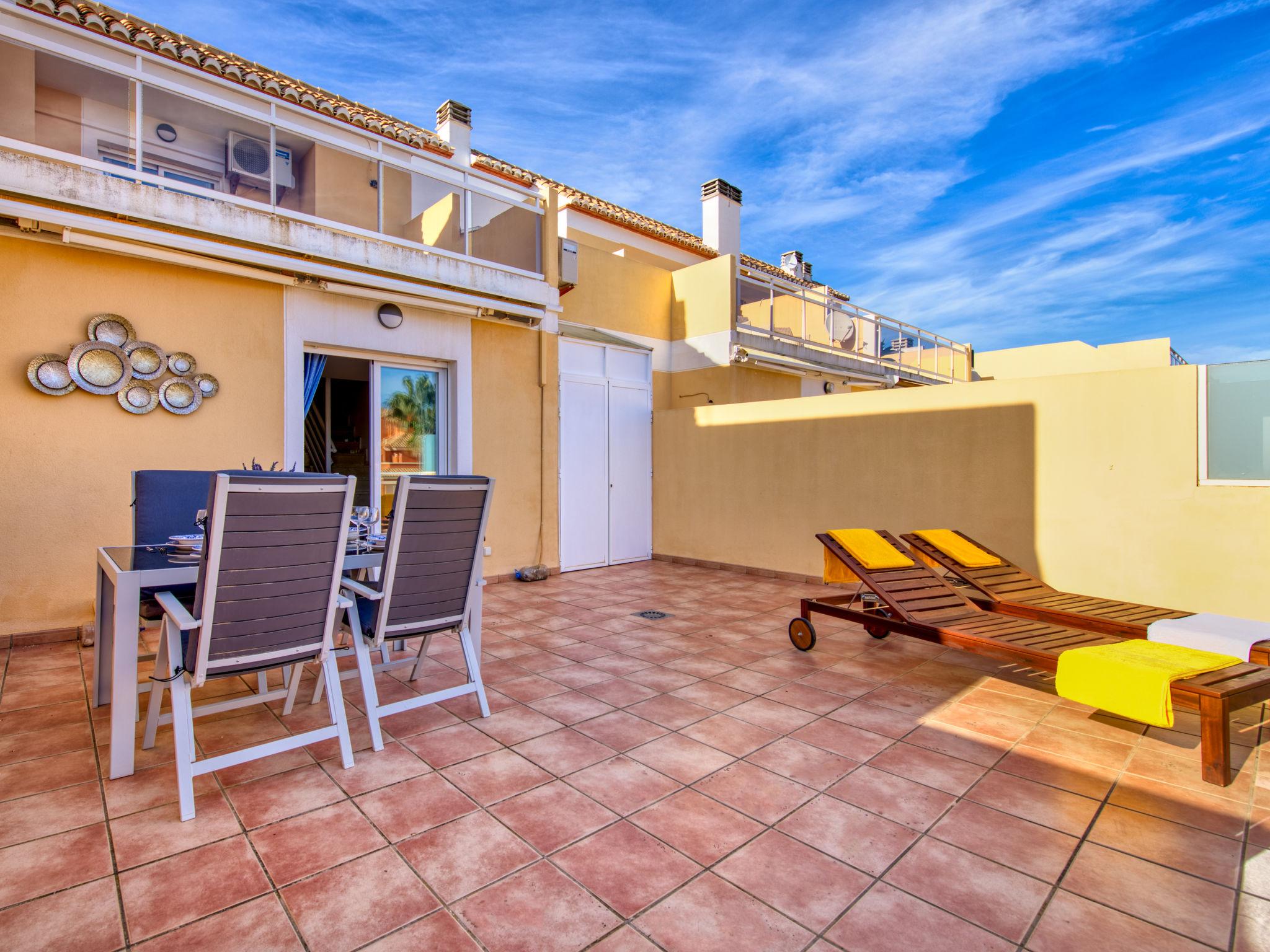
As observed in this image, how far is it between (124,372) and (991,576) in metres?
7.40

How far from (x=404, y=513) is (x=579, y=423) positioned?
18.6 feet

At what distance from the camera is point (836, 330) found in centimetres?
1190

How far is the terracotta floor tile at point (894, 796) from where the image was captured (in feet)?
7.93

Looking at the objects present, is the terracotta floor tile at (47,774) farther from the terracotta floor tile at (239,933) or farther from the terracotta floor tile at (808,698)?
the terracotta floor tile at (808,698)

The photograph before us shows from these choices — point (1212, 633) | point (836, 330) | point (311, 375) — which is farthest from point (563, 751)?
point (836, 330)

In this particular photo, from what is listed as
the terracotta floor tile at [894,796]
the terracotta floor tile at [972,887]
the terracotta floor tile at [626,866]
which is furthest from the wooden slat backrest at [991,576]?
the terracotta floor tile at [626,866]

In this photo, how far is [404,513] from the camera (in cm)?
304

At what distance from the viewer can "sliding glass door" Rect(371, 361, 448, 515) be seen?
22.5ft

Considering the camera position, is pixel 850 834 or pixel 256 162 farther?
pixel 256 162

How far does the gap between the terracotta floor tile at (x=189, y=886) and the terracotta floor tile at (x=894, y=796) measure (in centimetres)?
220

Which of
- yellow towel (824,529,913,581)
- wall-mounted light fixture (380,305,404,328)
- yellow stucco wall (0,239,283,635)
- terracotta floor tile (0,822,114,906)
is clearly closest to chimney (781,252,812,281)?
wall-mounted light fixture (380,305,404,328)

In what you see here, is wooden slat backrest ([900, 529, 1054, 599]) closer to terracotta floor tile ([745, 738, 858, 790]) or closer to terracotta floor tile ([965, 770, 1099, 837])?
terracotta floor tile ([965, 770, 1099, 837])

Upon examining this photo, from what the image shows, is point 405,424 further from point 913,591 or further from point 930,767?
point 930,767

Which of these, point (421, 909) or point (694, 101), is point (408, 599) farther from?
point (694, 101)
